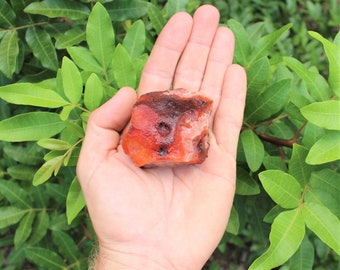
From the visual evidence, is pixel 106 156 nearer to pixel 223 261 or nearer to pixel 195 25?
pixel 195 25

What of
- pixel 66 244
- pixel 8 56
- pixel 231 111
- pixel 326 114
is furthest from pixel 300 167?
pixel 8 56

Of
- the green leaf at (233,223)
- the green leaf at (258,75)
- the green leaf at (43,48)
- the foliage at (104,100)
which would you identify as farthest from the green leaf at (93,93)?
the green leaf at (233,223)

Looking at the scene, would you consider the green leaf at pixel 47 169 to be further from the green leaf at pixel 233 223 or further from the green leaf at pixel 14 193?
the green leaf at pixel 233 223

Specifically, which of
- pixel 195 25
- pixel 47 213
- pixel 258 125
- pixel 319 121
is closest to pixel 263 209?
pixel 258 125

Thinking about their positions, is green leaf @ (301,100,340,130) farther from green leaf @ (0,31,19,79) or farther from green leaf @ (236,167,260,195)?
green leaf @ (0,31,19,79)

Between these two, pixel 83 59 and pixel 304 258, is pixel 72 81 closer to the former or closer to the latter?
pixel 83 59

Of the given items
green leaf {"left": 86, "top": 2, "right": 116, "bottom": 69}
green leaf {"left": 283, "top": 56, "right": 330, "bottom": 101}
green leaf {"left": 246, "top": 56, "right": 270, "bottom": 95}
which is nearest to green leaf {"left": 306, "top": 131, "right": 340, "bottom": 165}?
green leaf {"left": 283, "top": 56, "right": 330, "bottom": 101}
